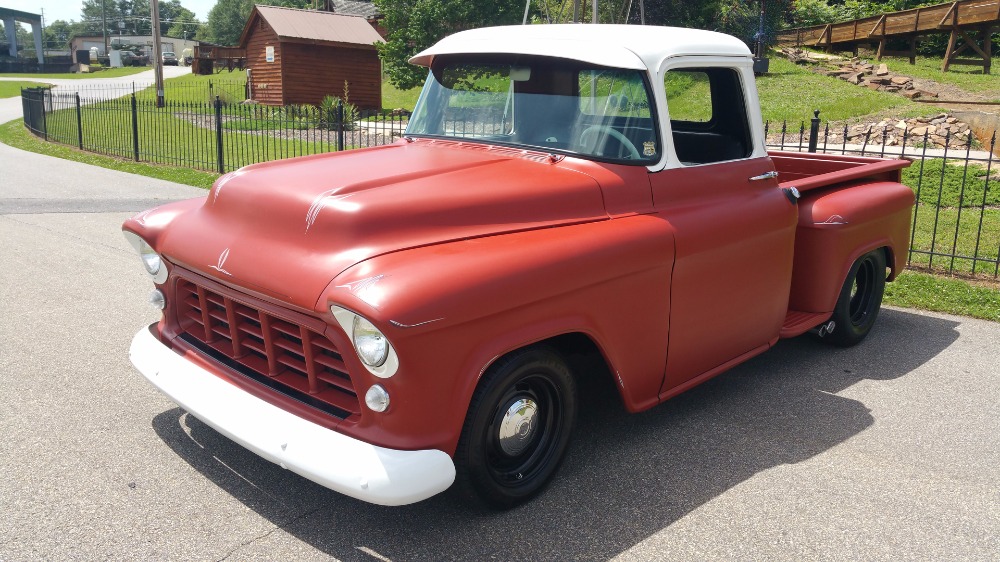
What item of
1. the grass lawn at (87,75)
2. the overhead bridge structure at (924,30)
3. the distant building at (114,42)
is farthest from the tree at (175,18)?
the overhead bridge structure at (924,30)

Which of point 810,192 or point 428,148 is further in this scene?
point 810,192

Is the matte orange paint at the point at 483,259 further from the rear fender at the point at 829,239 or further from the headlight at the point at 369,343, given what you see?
the rear fender at the point at 829,239

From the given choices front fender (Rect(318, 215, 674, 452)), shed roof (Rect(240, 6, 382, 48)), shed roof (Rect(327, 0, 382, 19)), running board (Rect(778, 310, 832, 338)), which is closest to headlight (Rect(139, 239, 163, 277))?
front fender (Rect(318, 215, 674, 452))

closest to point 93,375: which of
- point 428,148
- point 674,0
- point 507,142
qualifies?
point 428,148

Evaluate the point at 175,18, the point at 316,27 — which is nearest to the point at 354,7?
the point at 316,27

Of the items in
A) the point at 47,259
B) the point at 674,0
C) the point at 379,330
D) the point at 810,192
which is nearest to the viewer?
the point at 379,330

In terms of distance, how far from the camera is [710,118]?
4.84 metres

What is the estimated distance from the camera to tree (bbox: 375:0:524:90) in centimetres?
2506

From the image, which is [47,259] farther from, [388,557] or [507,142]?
[388,557]

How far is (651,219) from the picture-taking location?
3861mm

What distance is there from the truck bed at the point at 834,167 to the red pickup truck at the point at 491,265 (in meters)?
0.54

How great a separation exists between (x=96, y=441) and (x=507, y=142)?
2453mm

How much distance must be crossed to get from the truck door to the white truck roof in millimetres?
131

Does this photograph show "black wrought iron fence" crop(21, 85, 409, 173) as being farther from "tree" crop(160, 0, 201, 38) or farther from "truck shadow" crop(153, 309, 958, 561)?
"tree" crop(160, 0, 201, 38)
